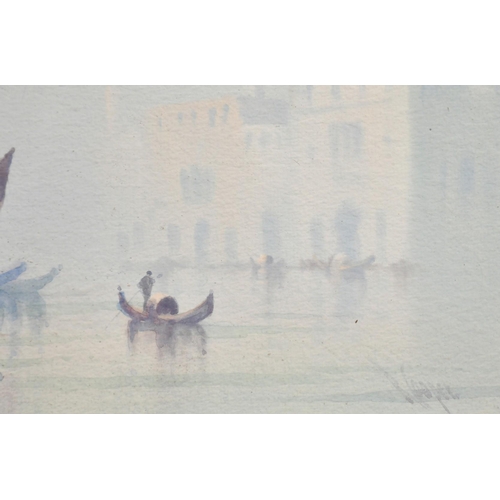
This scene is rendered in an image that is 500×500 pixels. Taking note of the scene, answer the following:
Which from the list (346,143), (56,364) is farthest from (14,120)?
(346,143)

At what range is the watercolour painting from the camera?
716cm

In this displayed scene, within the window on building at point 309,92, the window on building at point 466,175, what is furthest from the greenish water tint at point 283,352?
the window on building at point 309,92

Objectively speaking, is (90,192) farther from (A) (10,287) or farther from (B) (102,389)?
(B) (102,389)

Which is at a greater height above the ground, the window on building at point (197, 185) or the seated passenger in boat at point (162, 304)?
the window on building at point (197, 185)

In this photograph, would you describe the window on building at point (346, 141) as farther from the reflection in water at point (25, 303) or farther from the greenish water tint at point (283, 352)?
the reflection in water at point (25, 303)

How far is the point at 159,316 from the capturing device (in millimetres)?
7219

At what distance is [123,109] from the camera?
716cm

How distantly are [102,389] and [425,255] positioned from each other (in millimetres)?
2222

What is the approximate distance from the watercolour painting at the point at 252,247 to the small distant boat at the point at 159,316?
0.01 m

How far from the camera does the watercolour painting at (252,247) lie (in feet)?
23.5

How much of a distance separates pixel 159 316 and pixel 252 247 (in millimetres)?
740

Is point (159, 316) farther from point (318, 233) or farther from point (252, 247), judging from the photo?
point (318, 233)

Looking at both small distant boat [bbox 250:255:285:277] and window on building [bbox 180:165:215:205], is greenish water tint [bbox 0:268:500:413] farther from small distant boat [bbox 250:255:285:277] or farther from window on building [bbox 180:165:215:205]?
window on building [bbox 180:165:215:205]
